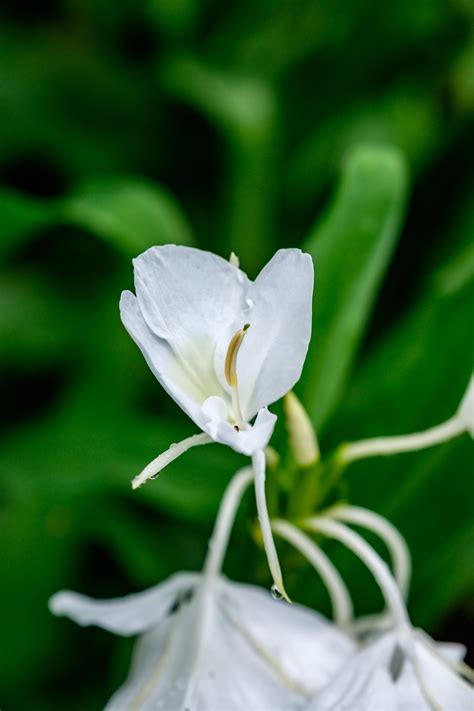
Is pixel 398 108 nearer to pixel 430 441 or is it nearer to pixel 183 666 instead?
pixel 430 441

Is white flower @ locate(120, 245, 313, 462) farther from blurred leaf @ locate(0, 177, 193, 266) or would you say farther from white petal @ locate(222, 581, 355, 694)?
blurred leaf @ locate(0, 177, 193, 266)

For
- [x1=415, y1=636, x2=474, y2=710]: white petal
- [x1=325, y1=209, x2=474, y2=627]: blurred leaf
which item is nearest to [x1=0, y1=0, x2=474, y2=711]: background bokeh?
[x1=325, y1=209, x2=474, y2=627]: blurred leaf

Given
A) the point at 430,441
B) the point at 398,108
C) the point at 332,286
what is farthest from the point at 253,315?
the point at 398,108

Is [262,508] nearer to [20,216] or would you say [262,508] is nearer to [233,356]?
[233,356]

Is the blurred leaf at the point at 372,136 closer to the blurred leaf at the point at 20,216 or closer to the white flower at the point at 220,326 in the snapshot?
the blurred leaf at the point at 20,216

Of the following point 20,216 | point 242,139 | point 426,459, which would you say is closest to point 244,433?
point 426,459
